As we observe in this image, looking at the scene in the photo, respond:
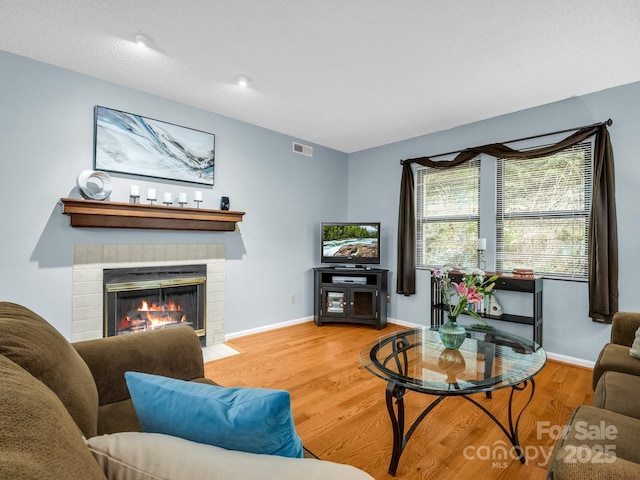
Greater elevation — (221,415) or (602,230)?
(602,230)

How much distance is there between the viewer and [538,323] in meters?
3.24

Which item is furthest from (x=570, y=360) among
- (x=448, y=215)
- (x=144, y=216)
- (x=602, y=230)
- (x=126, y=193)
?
(x=126, y=193)

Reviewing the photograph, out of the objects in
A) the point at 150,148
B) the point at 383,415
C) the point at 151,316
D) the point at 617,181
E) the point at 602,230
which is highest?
the point at 150,148

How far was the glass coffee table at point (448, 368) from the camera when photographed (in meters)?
1.61

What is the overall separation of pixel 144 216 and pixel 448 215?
11.1 ft

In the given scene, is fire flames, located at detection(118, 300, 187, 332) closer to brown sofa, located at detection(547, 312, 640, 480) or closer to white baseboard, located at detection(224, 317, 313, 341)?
white baseboard, located at detection(224, 317, 313, 341)

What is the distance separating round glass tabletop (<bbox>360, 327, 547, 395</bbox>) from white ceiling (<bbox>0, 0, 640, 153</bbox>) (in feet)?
6.79

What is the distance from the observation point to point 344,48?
244 centimetres

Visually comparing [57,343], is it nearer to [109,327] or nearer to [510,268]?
[109,327]

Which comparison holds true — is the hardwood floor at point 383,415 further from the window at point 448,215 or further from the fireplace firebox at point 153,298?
the window at point 448,215

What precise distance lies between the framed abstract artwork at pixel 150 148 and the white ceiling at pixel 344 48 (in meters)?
0.32

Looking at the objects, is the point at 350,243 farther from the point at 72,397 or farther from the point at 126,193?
the point at 72,397

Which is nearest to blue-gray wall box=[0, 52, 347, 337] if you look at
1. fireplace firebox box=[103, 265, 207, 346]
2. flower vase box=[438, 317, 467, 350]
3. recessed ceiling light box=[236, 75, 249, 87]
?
fireplace firebox box=[103, 265, 207, 346]

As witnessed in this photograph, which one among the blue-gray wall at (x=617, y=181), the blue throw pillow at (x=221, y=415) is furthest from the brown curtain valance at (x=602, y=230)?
the blue throw pillow at (x=221, y=415)
